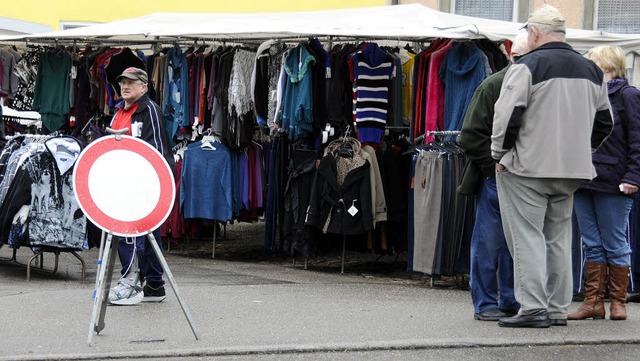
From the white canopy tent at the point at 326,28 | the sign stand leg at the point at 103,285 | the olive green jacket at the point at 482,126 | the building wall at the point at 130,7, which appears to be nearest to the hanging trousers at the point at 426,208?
the white canopy tent at the point at 326,28

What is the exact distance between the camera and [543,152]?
23.9 feet

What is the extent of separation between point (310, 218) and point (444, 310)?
9.32 ft

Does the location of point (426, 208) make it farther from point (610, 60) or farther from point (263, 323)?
point (263, 323)

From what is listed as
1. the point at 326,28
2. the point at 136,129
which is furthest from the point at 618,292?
the point at 326,28

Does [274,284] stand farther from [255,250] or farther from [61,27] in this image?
[61,27]

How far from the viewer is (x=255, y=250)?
44.4 feet

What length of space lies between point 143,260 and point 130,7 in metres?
13.0

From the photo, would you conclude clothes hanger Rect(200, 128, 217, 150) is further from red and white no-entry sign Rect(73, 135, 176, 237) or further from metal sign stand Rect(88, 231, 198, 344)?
red and white no-entry sign Rect(73, 135, 176, 237)

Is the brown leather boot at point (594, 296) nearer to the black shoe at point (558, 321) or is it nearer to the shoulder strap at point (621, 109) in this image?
the black shoe at point (558, 321)

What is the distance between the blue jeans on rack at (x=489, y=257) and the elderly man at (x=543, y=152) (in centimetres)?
39

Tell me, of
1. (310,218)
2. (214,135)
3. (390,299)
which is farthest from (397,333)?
(214,135)

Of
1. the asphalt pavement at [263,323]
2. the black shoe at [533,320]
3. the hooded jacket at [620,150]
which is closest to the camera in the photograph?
the asphalt pavement at [263,323]

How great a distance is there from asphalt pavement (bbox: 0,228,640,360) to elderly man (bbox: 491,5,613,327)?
1.04ft

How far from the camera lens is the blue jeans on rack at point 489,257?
7961 millimetres
